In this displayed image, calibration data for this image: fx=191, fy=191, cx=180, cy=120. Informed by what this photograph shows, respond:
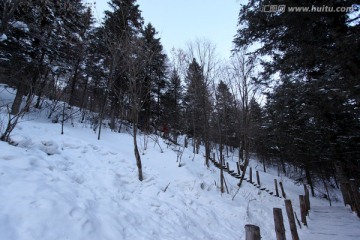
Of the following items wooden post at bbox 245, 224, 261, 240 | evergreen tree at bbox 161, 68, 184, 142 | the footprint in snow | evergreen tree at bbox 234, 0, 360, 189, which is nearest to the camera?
wooden post at bbox 245, 224, 261, 240

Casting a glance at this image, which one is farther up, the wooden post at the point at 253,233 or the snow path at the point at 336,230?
the wooden post at the point at 253,233

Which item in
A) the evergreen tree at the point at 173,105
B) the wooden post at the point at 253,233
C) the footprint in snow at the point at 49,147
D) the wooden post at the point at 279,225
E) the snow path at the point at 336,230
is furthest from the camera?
the evergreen tree at the point at 173,105

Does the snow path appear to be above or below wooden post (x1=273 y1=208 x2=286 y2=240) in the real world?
below

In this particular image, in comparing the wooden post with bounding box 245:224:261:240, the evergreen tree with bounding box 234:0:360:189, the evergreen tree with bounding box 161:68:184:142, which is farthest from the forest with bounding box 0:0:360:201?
the wooden post with bounding box 245:224:261:240

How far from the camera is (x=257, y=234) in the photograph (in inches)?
125

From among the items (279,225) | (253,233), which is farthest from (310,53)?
(253,233)

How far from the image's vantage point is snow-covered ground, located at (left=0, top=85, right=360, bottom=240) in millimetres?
3195

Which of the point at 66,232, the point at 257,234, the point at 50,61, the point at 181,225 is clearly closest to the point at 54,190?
the point at 66,232

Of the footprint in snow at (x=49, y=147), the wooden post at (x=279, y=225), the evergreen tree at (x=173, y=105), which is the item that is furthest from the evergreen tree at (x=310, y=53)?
the evergreen tree at (x=173, y=105)

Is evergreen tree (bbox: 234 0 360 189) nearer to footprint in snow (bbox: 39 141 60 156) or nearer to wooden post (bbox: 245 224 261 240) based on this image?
wooden post (bbox: 245 224 261 240)

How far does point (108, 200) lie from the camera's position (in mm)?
4715

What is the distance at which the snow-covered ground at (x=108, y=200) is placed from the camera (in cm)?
320

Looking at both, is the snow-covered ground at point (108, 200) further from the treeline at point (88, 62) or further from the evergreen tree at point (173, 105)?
the evergreen tree at point (173, 105)
